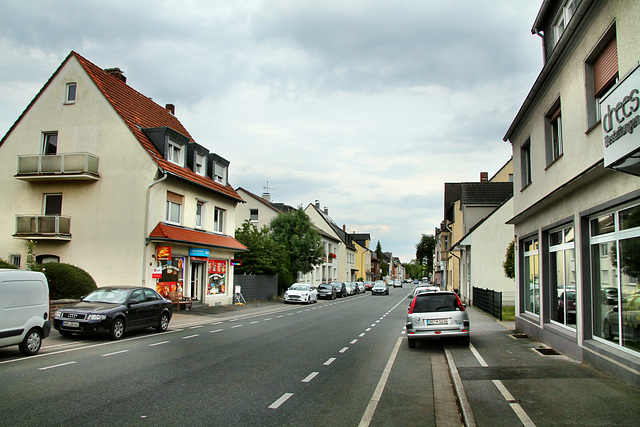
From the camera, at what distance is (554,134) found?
1217cm

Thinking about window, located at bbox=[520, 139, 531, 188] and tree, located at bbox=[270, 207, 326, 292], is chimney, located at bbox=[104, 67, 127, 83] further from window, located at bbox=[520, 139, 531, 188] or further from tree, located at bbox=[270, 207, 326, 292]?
window, located at bbox=[520, 139, 531, 188]

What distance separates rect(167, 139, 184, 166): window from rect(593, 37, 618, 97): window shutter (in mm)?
19480

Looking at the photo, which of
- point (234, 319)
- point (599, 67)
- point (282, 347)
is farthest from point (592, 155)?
point (234, 319)

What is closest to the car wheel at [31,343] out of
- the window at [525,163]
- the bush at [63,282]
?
the bush at [63,282]

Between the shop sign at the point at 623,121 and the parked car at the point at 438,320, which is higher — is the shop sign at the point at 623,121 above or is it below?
above

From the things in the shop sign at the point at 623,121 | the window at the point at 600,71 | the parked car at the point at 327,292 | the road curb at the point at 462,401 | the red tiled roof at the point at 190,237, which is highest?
the window at the point at 600,71

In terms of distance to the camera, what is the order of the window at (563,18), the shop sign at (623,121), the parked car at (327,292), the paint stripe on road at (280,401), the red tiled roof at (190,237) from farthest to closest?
the parked car at (327,292), the red tiled roof at (190,237), the window at (563,18), the paint stripe on road at (280,401), the shop sign at (623,121)

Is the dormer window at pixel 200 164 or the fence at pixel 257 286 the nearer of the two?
the dormer window at pixel 200 164

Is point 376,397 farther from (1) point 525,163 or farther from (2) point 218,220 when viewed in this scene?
(2) point 218,220

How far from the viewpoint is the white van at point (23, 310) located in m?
9.68

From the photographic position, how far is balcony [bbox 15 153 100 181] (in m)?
22.1

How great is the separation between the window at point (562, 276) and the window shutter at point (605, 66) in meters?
3.32

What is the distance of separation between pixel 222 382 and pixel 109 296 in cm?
765

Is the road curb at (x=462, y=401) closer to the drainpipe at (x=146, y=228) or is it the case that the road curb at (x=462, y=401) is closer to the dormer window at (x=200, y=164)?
the drainpipe at (x=146, y=228)
